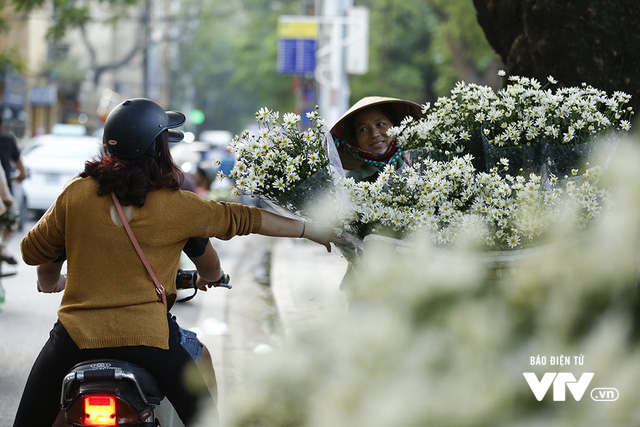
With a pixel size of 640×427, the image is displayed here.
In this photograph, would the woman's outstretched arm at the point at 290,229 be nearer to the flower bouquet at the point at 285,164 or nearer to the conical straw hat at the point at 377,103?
the flower bouquet at the point at 285,164

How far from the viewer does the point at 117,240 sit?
293 centimetres

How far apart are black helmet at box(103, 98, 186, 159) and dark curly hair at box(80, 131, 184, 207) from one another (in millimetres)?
33

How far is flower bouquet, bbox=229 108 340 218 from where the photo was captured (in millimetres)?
3238

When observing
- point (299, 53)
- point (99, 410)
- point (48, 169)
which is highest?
point (299, 53)

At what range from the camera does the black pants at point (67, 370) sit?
2967 millimetres

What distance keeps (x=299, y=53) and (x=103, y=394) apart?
2420 cm

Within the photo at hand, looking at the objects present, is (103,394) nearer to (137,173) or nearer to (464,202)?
(137,173)

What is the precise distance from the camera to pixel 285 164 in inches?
128

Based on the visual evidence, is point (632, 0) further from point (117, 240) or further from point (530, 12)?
point (117, 240)

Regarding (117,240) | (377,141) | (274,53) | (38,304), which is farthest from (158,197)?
(274,53)

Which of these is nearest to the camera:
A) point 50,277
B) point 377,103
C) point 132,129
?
point 132,129

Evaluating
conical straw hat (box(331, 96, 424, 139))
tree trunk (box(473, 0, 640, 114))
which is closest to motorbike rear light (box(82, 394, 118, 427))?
conical straw hat (box(331, 96, 424, 139))

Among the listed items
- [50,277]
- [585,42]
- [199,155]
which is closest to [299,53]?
[199,155]

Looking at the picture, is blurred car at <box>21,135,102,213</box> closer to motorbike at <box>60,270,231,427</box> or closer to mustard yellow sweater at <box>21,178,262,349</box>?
mustard yellow sweater at <box>21,178,262,349</box>
